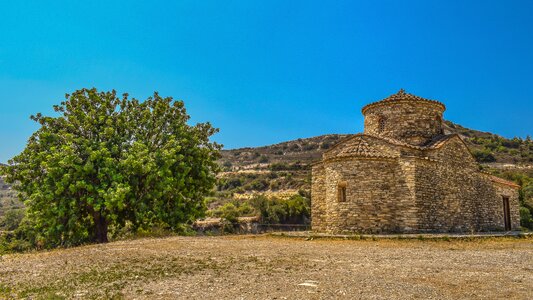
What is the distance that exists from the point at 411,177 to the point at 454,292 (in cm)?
1095

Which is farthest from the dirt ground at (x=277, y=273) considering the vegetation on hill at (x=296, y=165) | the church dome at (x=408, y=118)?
the vegetation on hill at (x=296, y=165)

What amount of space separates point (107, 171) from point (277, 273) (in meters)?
9.79

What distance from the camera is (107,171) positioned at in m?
15.6

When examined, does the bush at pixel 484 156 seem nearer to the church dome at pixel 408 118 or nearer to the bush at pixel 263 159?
the bush at pixel 263 159

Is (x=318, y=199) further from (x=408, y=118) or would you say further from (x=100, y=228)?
(x=100, y=228)

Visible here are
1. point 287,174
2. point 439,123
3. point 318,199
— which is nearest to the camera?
point 318,199

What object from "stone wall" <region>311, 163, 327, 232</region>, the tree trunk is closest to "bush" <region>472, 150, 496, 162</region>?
"stone wall" <region>311, 163, 327, 232</region>

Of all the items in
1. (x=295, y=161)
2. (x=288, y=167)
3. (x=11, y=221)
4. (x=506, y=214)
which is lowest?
(x=11, y=221)

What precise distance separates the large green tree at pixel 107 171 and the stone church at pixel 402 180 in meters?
5.91

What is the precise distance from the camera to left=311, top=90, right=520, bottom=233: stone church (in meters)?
16.6

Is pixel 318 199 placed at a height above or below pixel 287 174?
below

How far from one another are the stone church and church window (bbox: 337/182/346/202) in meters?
0.04

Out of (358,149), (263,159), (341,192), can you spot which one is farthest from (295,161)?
(341,192)

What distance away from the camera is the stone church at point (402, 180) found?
654 inches
